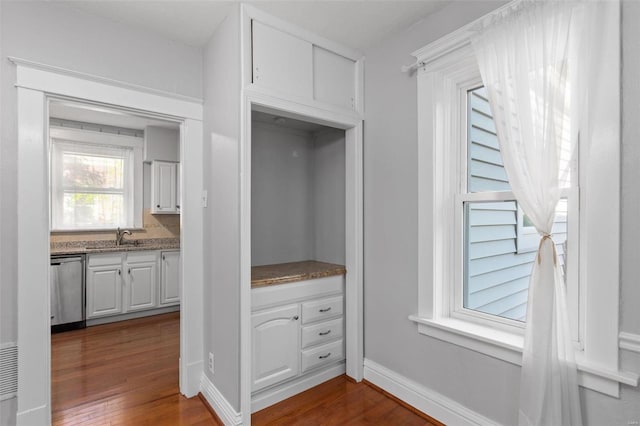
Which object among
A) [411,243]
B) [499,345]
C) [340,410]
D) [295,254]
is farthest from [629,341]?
[295,254]

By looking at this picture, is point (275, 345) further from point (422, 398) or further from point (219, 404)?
point (422, 398)

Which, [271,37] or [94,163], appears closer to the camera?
[271,37]

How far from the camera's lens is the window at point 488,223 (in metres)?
1.34

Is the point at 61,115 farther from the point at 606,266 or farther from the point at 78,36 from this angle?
the point at 606,266

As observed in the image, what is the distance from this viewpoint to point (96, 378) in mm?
2576

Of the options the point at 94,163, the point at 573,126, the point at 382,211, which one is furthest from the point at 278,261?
the point at 94,163

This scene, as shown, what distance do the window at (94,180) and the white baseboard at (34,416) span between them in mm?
2931

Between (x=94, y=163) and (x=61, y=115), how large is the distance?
2.21 feet

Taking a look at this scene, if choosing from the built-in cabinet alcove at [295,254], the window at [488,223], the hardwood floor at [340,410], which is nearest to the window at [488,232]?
the window at [488,223]

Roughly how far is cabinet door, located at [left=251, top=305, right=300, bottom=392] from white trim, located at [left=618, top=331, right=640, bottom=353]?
176cm

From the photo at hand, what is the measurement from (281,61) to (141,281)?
3373 millimetres

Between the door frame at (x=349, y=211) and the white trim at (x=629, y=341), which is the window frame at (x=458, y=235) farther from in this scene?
the door frame at (x=349, y=211)

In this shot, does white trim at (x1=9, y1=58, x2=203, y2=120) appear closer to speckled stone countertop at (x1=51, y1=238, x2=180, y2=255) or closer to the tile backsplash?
speckled stone countertop at (x1=51, y1=238, x2=180, y2=255)

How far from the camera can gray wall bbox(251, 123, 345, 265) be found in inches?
114
